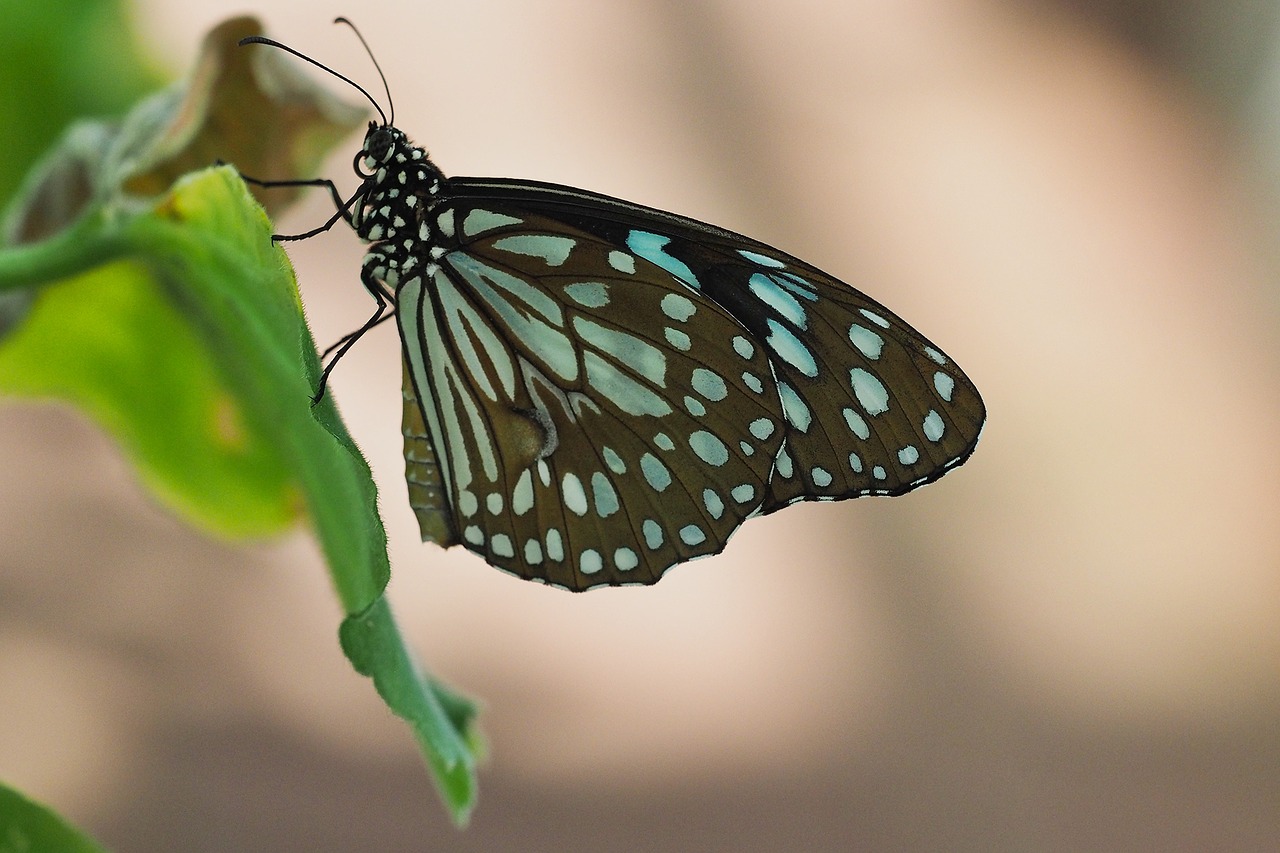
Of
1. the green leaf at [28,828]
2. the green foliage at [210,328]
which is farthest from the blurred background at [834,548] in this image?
the green leaf at [28,828]

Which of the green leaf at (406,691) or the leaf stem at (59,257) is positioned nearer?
the green leaf at (406,691)

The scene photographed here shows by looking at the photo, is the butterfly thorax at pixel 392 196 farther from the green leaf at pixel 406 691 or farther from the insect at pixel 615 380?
the green leaf at pixel 406 691

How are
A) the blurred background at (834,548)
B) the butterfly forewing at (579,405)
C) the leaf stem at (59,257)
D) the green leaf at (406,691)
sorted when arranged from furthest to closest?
the blurred background at (834,548), the butterfly forewing at (579,405), the leaf stem at (59,257), the green leaf at (406,691)

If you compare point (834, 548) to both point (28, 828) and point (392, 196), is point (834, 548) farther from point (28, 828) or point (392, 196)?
point (28, 828)

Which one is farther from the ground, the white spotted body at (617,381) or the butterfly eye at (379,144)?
the butterfly eye at (379,144)

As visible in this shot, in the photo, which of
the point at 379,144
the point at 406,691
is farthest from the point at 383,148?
the point at 406,691

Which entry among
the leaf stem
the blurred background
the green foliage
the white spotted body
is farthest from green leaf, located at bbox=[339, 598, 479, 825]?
the blurred background

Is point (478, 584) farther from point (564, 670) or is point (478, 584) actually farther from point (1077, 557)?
point (1077, 557)

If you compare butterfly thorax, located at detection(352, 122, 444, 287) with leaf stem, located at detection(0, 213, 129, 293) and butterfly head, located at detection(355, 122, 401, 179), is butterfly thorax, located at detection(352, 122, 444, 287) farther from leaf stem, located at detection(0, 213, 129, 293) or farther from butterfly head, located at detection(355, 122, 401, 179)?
leaf stem, located at detection(0, 213, 129, 293)
